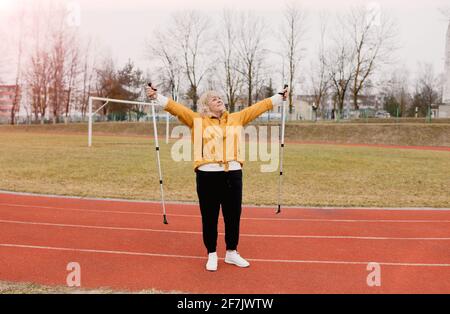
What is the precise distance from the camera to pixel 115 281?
5266 millimetres

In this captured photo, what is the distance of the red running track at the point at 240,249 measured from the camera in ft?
17.4

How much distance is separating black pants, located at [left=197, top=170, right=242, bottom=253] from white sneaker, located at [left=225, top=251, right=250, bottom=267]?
1.03ft

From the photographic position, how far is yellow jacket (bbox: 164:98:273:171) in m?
5.37

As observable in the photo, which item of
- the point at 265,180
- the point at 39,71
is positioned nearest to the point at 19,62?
the point at 39,71

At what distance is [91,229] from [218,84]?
186 ft

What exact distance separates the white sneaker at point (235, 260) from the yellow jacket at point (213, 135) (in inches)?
50.5

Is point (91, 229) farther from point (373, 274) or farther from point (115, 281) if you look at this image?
point (373, 274)

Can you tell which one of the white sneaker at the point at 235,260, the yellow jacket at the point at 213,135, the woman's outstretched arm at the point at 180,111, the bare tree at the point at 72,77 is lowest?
the white sneaker at the point at 235,260

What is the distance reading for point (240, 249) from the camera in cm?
681

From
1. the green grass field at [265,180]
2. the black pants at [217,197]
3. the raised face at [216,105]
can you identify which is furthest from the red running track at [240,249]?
the raised face at [216,105]

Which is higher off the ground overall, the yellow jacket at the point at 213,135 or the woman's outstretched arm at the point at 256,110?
the woman's outstretched arm at the point at 256,110

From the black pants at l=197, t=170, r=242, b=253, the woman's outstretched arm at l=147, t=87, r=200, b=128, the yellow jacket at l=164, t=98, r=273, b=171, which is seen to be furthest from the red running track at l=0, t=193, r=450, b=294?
A: the woman's outstretched arm at l=147, t=87, r=200, b=128

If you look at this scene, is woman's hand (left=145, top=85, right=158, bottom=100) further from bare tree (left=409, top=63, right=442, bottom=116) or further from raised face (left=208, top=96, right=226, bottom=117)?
bare tree (left=409, top=63, right=442, bottom=116)

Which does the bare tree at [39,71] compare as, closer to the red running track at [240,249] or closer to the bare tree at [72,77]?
the bare tree at [72,77]
